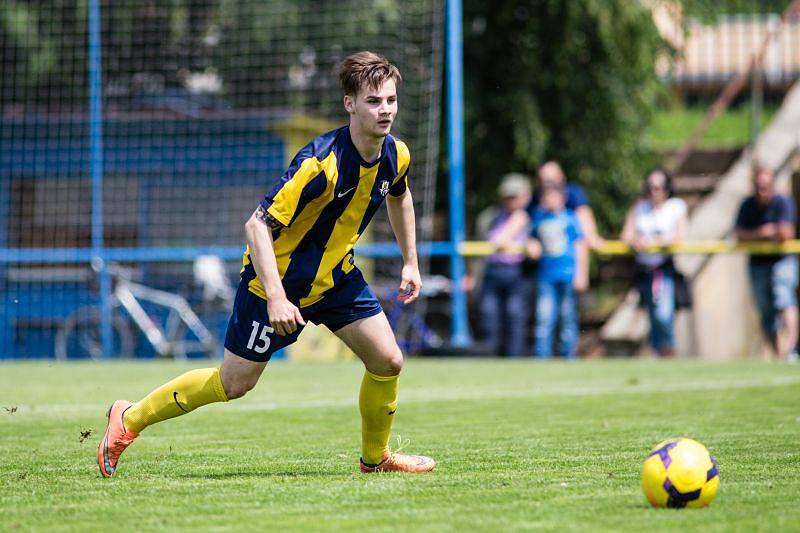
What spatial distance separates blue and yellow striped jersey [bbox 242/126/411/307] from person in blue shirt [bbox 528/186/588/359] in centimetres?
827

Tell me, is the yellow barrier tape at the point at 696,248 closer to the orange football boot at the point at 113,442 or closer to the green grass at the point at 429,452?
the green grass at the point at 429,452

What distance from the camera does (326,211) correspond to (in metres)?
5.20

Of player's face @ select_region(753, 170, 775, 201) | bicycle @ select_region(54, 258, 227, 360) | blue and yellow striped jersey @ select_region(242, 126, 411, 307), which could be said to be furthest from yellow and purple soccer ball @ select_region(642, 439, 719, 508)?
bicycle @ select_region(54, 258, 227, 360)

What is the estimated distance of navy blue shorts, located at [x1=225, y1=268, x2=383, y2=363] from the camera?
17.1 ft

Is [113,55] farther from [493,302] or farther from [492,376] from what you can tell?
[492,376]

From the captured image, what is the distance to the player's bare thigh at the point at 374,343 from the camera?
5281mm

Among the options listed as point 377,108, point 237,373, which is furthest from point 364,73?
point 237,373

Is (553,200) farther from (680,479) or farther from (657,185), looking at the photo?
(680,479)

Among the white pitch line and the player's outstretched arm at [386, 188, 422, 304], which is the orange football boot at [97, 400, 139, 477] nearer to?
the player's outstretched arm at [386, 188, 422, 304]

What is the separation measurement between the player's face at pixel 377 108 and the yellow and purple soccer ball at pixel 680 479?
5.72ft

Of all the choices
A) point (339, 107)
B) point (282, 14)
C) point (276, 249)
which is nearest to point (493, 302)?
point (339, 107)

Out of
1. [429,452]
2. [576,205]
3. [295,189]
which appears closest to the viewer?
[295,189]

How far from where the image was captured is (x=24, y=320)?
17.7 meters

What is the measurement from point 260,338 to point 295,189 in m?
0.68
